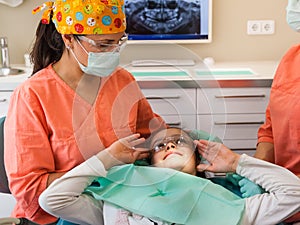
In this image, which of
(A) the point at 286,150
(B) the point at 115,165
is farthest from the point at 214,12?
(B) the point at 115,165

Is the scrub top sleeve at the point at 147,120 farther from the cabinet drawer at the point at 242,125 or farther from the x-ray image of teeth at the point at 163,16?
the x-ray image of teeth at the point at 163,16

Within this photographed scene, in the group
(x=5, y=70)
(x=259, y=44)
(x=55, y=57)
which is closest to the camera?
(x=55, y=57)

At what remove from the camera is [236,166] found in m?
1.54

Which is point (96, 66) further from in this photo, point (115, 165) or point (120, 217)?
point (120, 217)

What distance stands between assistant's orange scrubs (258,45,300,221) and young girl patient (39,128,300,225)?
0.74 feet

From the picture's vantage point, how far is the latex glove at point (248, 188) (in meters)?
1.51

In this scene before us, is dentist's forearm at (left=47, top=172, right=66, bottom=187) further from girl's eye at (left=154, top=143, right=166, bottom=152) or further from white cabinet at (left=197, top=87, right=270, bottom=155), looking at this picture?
white cabinet at (left=197, top=87, right=270, bottom=155)

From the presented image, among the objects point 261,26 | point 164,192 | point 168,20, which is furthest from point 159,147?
point 261,26

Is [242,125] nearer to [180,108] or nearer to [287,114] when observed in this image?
[287,114]

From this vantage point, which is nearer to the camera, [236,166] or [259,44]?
[236,166]

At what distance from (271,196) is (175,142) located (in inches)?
13.2

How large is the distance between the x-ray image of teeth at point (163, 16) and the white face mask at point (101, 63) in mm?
1412

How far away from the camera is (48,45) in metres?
1.69

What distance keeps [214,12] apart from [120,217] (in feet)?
6.25
